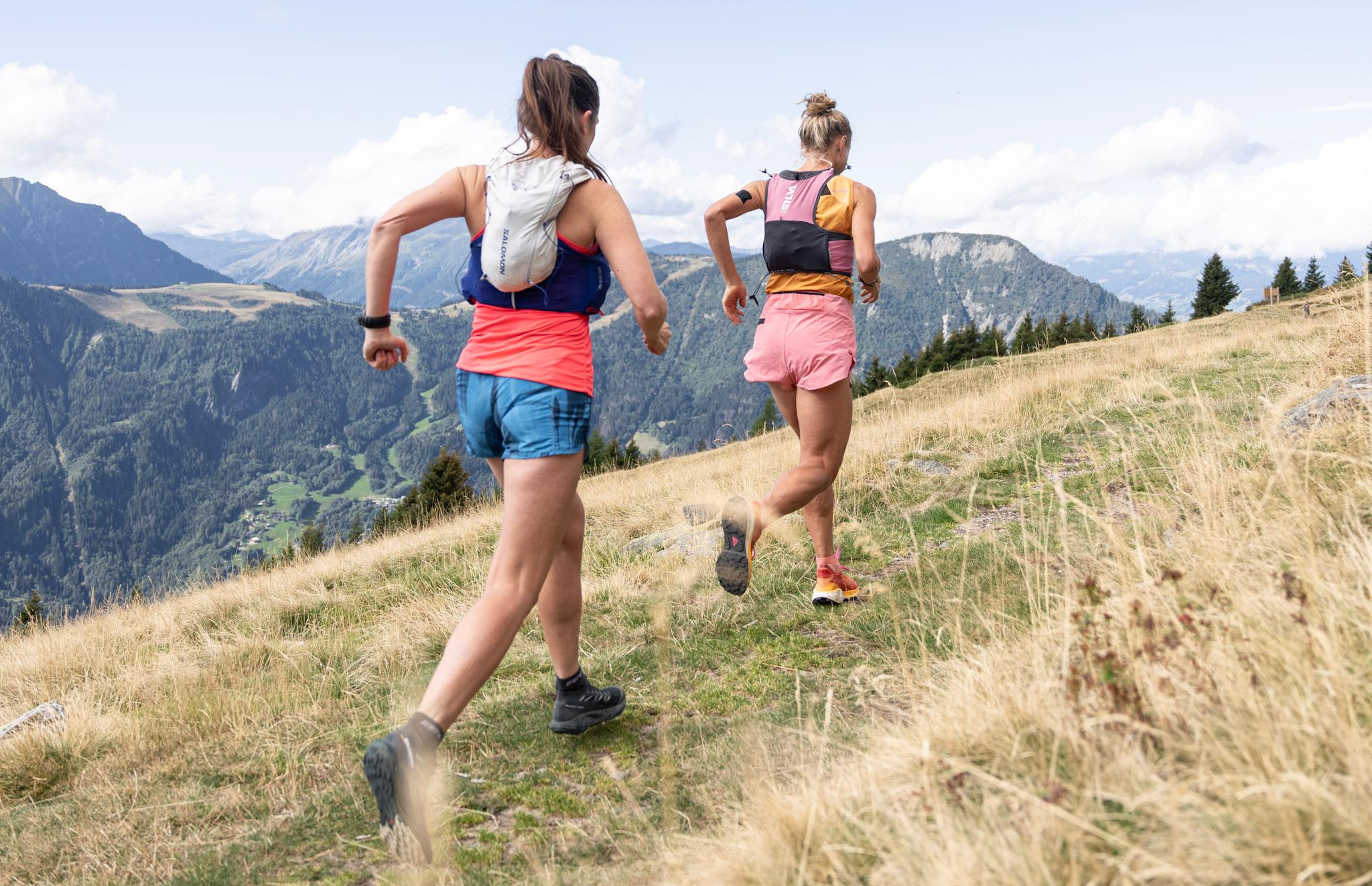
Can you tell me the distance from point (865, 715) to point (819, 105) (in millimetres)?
3217

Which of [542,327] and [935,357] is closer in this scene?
[542,327]

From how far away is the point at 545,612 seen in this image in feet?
10.7

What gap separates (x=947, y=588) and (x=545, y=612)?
7.70 feet

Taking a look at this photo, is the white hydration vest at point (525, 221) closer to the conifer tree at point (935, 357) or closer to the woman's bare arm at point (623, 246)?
the woman's bare arm at point (623, 246)

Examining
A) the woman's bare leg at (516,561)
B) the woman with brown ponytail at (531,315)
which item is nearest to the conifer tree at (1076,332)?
the woman with brown ponytail at (531,315)

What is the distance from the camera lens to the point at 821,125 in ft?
14.1

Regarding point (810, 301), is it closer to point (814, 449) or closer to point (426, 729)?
point (814, 449)

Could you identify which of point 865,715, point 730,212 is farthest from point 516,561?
point 730,212

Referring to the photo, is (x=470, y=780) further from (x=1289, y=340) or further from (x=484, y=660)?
(x=1289, y=340)

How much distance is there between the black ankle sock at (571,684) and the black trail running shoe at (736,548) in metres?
1.01

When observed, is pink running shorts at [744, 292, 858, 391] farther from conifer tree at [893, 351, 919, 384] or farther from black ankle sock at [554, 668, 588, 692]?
conifer tree at [893, 351, 919, 384]

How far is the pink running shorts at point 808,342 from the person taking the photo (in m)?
4.25

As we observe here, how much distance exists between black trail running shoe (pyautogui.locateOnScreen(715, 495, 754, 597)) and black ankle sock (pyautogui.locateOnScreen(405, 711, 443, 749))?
194 centimetres

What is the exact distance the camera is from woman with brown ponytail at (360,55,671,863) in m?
2.70
